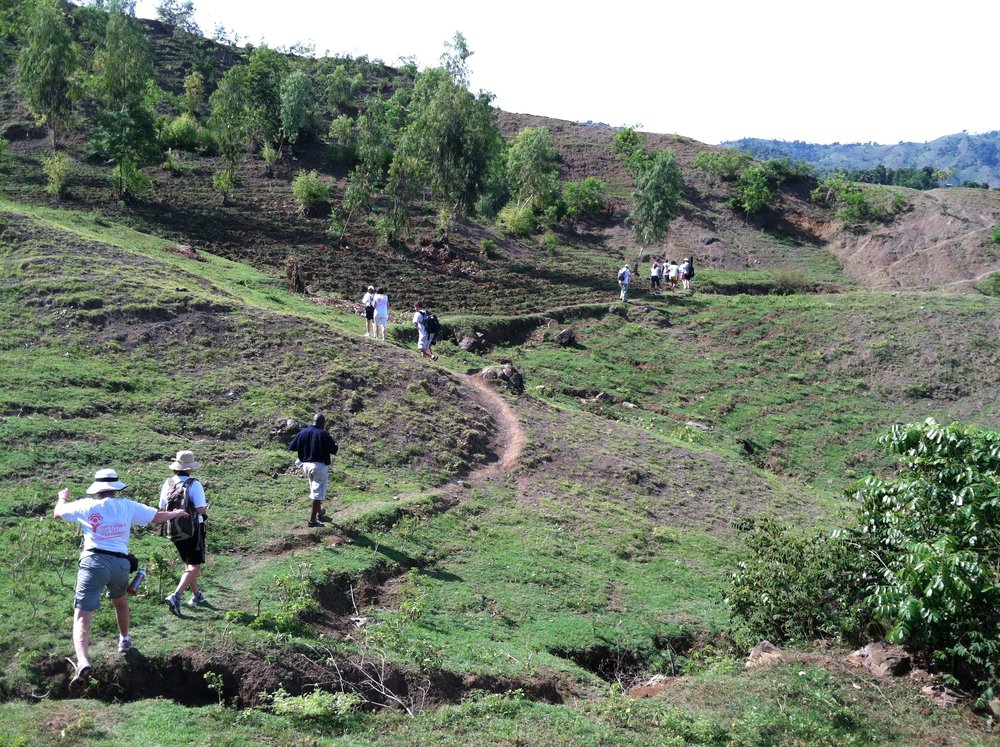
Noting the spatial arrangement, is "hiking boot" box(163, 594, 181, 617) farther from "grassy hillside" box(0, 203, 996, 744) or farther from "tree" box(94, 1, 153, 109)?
"tree" box(94, 1, 153, 109)

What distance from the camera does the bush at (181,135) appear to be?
4266cm

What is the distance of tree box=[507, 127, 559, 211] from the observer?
154 ft

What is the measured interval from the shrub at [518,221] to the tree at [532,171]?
2.47 meters

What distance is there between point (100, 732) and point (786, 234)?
5062 cm

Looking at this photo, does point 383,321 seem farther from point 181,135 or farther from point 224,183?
point 181,135

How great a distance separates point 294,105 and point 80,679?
133 ft

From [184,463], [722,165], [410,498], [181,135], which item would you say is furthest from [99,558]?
[722,165]

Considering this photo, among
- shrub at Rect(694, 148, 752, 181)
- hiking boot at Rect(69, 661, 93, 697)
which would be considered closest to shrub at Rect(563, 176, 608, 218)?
shrub at Rect(694, 148, 752, 181)

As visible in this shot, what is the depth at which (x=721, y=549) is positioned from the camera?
1570 cm

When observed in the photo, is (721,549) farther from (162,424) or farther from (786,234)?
(786,234)

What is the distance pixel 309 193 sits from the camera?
123ft

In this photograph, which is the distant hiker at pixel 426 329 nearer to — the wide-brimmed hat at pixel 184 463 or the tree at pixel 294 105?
the wide-brimmed hat at pixel 184 463

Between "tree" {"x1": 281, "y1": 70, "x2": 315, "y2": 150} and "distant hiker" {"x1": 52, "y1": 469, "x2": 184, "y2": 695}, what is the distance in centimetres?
3925

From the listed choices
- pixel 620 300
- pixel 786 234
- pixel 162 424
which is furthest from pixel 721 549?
pixel 786 234
